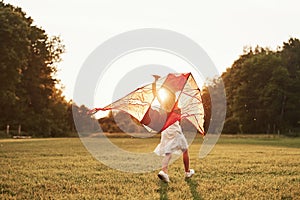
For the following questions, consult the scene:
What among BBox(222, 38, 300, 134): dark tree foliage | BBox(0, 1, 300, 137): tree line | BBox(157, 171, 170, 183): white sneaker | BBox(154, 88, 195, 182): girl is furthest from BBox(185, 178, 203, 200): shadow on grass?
BBox(222, 38, 300, 134): dark tree foliage

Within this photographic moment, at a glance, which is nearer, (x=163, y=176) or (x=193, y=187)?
(x=193, y=187)

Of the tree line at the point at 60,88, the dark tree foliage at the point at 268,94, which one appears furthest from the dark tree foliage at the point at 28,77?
the dark tree foliage at the point at 268,94

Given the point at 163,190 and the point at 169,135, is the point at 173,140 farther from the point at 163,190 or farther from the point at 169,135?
the point at 163,190

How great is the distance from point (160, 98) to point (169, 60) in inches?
159

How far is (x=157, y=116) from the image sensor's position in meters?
8.31

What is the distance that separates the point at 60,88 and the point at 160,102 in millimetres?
59579

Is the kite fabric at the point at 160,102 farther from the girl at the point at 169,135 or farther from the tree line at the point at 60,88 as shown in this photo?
the tree line at the point at 60,88

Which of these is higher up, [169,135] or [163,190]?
[169,135]

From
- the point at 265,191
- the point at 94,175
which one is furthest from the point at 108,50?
the point at 265,191

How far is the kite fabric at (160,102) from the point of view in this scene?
27.0ft

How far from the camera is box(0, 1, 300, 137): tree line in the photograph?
44625 millimetres

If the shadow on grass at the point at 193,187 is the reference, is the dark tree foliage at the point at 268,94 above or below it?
above

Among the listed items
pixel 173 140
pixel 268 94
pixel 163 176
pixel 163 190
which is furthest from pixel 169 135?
pixel 268 94

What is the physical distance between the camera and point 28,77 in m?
54.2
